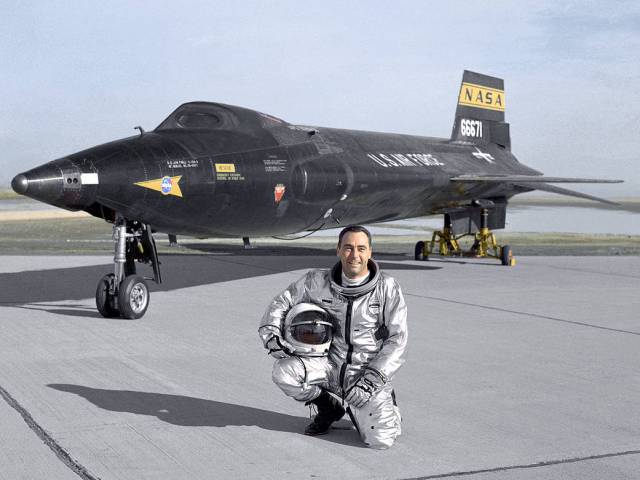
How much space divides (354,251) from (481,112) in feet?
53.4

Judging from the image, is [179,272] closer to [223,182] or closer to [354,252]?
[223,182]

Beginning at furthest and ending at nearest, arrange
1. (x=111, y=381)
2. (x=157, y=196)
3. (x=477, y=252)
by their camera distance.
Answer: (x=477, y=252)
(x=157, y=196)
(x=111, y=381)

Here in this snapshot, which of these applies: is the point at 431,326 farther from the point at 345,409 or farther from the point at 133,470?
the point at 133,470

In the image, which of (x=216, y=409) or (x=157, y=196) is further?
(x=157, y=196)

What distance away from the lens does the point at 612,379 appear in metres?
6.82

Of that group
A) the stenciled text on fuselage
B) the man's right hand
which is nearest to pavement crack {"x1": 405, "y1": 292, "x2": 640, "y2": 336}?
the stenciled text on fuselage

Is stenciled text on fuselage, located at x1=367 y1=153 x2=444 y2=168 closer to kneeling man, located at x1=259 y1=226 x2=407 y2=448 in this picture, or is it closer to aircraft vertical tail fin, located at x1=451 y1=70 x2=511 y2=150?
aircraft vertical tail fin, located at x1=451 y1=70 x2=511 y2=150

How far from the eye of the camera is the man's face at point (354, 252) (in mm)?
4957

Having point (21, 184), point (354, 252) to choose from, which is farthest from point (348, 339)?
point (21, 184)

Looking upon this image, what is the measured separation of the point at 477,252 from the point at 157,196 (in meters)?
10.9

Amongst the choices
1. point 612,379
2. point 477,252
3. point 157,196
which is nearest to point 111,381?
point 157,196

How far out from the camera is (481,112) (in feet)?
66.9

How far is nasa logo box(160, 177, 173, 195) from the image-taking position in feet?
30.8

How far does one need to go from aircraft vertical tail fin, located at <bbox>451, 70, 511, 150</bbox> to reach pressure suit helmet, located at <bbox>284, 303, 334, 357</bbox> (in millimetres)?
15034
